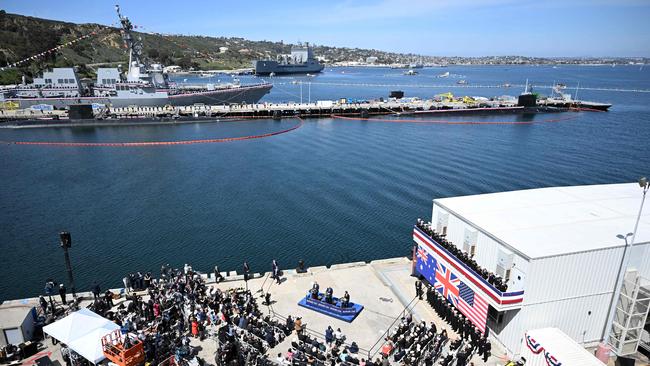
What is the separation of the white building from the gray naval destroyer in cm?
8820

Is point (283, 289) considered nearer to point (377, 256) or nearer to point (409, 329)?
point (409, 329)

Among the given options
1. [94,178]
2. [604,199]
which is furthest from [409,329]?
[94,178]

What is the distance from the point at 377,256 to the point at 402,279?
666 centimetres

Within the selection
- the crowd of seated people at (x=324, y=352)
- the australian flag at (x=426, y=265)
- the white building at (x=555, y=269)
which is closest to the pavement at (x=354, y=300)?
the crowd of seated people at (x=324, y=352)

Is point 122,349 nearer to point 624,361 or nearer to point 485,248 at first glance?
point 485,248

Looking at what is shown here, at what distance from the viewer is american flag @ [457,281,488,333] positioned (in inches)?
673

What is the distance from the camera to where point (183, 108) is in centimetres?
9188

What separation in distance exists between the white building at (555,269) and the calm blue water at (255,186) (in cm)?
1174

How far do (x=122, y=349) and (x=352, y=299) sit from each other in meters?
10.5

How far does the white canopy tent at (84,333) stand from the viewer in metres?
14.1

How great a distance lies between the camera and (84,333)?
14.6m

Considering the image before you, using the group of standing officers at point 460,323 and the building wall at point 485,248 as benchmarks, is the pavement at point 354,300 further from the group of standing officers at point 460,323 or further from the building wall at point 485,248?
the building wall at point 485,248

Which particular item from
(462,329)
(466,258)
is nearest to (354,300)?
(462,329)

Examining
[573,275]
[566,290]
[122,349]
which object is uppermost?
[573,275]
